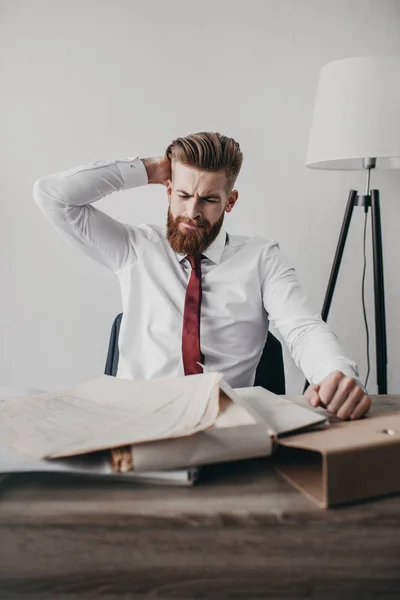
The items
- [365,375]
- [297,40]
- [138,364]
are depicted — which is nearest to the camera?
[138,364]

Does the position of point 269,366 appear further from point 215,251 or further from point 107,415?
point 107,415

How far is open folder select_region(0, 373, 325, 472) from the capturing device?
1.91 ft

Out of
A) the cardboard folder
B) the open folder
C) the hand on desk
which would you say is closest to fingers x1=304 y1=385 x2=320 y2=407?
the hand on desk

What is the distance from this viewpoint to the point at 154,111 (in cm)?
225

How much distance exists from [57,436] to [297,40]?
2.15m

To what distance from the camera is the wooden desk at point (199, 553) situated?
0.52m

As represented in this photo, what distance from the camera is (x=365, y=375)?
2.43 metres

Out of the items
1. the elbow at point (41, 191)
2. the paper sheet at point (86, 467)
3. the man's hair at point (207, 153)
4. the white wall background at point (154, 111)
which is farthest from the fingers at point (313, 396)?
the white wall background at point (154, 111)

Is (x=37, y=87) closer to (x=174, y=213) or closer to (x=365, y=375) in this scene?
(x=174, y=213)

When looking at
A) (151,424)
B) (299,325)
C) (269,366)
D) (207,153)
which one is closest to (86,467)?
(151,424)

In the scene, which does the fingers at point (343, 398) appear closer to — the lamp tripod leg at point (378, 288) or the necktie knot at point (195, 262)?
the necktie knot at point (195, 262)

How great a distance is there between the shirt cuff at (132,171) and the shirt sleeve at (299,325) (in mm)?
474

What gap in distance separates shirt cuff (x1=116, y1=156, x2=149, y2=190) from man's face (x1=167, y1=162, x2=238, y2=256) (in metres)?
0.10

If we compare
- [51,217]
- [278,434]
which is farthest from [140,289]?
[278,434]
